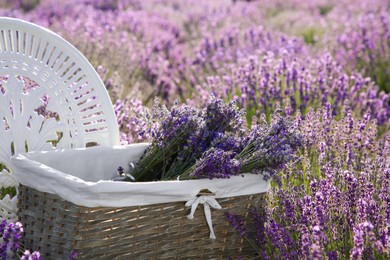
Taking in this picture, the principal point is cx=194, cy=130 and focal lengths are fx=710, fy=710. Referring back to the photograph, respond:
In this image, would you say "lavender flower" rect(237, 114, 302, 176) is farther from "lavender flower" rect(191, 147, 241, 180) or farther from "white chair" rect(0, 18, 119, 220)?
"white chair" rect(0, 18, 119, 220)

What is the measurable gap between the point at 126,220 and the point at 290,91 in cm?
226

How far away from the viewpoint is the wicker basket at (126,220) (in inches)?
102

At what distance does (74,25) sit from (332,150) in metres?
3.64

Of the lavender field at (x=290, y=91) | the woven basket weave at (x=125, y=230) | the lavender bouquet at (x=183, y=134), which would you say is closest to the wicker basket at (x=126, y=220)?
the woven basket weave at (x=125, y=230)

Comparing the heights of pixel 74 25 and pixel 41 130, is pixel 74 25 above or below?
above

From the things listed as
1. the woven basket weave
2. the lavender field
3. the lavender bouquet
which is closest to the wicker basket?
the woven basket weave

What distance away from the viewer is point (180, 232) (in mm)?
2768

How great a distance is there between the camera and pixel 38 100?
10.4 feet

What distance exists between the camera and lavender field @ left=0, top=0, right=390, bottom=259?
2734 mm

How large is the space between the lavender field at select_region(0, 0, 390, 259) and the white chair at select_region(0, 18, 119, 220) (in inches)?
10.4

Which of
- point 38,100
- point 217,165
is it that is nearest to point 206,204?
point 217,165

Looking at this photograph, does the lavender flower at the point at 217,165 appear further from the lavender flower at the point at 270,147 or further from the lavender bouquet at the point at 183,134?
the lavender bouquet at the point at 183,134

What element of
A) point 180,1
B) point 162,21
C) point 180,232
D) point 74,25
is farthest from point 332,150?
point 180,1

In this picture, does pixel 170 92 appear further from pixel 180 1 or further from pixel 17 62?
pixel 180 1
